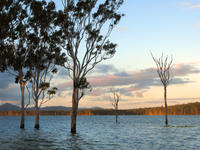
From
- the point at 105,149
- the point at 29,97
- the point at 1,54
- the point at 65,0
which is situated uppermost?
the point at 65,0

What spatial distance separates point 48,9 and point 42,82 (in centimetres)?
1263

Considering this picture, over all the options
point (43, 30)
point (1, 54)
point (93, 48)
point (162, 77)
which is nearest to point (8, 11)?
point (1, 54)

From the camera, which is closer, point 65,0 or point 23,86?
point 65,0

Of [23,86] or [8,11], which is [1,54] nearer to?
[8,11]

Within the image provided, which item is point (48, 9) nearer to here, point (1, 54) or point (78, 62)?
point (78, 62)

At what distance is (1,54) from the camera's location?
93.1 ft

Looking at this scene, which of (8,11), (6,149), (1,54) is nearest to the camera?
(6,149)

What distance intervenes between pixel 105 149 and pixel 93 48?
57.0ft

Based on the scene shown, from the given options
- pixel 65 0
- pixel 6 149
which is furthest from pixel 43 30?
pixel 6 149

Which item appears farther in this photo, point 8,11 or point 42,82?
point 42,82

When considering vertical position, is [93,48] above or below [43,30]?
below

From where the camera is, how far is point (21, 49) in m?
43.8

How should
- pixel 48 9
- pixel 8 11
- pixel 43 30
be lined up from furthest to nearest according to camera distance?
pixel 43 30
pixel 48 9
pixel 8 11

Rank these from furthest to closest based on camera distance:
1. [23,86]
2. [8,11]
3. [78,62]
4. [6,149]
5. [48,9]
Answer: [23,86] < [48,9] < [78,62] < [8,11] < [6,149]
